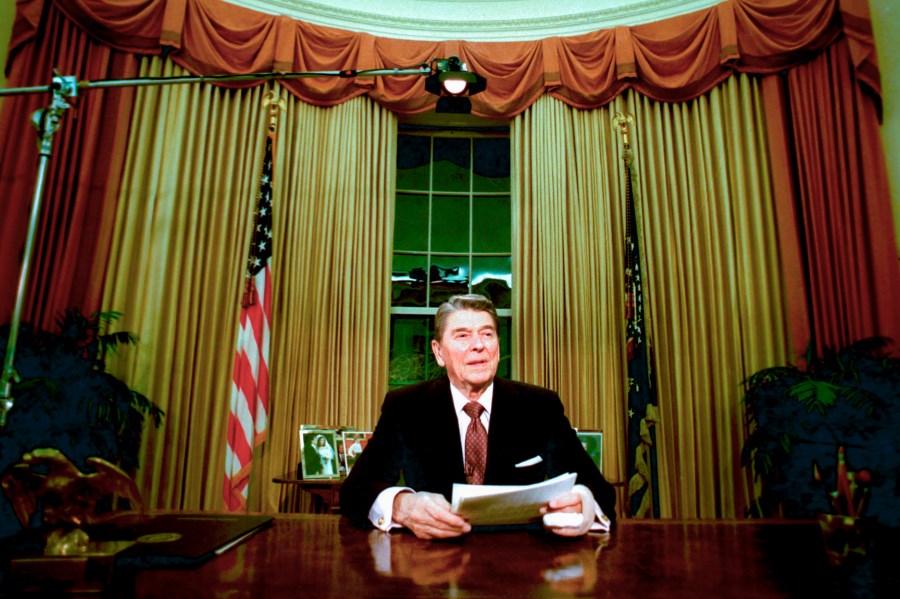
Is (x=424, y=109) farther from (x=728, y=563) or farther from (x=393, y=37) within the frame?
(x=728, y=563)

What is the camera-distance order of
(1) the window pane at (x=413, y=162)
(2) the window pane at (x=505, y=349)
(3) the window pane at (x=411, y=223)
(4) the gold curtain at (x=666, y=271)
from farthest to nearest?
(1) the window pane at (x=413, y=162), (3) the window pane at (x=411, y=223), (2) the window pane at (x=505, y=349), (4) the gold curtain at (x=666, y=271)

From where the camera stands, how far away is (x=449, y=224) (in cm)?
476

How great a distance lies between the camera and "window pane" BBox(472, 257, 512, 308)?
452 centimetres

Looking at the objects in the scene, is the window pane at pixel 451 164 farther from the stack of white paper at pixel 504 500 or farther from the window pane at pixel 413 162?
the stack of white paper at pixel 504 500

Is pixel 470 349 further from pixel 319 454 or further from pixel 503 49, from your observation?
pixel 503 49

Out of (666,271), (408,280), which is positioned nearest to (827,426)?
(666,271)

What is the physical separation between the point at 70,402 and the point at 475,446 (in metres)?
2.25

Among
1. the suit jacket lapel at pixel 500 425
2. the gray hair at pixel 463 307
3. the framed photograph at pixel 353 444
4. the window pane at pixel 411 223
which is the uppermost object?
the window pane at pixel 411 223

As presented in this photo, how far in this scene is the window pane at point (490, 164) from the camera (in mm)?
4805

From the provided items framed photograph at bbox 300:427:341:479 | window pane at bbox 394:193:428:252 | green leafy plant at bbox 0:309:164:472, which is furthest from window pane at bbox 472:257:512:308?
green leafy plant at bbox 0:309:164:472

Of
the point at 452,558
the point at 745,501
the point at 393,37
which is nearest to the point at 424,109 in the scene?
the point at 393,37

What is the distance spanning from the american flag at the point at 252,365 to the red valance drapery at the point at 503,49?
35.2 inches

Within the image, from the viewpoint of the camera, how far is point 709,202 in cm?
404

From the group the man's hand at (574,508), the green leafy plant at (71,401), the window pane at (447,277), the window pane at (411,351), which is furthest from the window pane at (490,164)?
the man's hand at (574,508)
